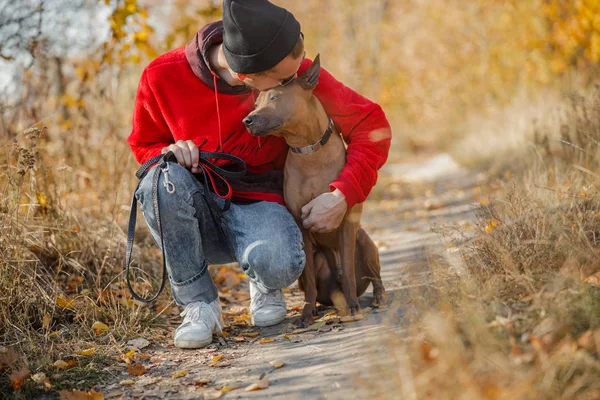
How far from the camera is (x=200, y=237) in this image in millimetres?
3320

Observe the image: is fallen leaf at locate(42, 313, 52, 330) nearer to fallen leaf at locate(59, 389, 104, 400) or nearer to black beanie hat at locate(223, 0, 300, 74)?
fallen leaf at locate(59, 389, 104, 400)

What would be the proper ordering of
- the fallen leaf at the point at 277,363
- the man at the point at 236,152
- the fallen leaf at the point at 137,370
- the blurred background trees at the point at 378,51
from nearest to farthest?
the fallen leaf at the point at 277,363
the fallen leaf at the point at 137,370
the man at the point at 236,152
the blurred background trees at the point at 378,51

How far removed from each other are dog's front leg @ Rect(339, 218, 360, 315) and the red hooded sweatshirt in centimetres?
22

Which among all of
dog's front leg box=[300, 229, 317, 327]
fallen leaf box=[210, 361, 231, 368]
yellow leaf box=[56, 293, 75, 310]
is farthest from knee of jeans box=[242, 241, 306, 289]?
yellow leaf box=[56, 293, 75, 310]

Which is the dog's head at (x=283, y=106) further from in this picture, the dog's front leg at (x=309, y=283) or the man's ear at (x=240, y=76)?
the dog's front leg at (x=309, y=283)

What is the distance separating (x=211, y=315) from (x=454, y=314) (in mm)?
1375

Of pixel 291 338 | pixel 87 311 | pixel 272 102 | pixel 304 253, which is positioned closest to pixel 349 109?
pixel 272 102

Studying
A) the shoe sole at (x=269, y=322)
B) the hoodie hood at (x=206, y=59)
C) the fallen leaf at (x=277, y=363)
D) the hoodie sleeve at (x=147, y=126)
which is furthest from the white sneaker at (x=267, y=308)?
the hoodie hood at (x=206, y=59)

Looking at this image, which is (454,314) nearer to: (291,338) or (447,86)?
(291,338)

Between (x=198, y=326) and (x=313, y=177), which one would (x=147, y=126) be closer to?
(x=313, y=177)

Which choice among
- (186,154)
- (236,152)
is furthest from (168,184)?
(236,152)

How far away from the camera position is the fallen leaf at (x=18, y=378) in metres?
2.56

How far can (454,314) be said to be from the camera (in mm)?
2434

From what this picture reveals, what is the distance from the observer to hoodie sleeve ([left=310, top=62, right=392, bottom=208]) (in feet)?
10.9
